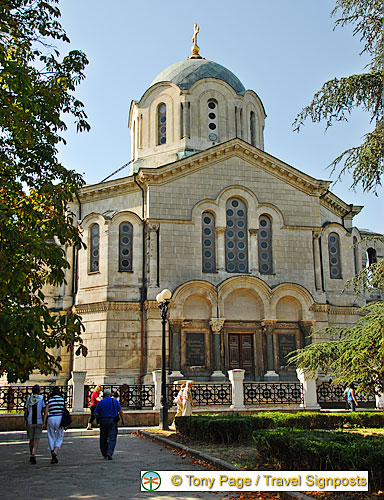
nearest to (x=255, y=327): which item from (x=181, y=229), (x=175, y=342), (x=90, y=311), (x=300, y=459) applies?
(x=175, y=342)

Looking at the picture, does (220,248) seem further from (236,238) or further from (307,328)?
(307,328)

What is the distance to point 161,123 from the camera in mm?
35500

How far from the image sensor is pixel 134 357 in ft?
92.1

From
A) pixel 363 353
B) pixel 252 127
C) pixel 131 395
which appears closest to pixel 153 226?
pixel 131 395

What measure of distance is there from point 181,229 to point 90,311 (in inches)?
241

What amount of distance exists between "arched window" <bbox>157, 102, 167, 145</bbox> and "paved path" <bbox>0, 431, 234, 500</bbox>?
2141 centimetres

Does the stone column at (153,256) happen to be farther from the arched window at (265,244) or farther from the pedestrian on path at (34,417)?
the pedestrian on path at (34,417)

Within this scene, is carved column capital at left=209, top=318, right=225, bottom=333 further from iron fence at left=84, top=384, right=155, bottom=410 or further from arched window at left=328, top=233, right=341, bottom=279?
arched window at left=328, top=233, right=341, bottom=279

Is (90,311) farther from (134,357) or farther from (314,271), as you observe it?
(314,271)

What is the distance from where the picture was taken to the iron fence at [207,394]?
23816 millimetres

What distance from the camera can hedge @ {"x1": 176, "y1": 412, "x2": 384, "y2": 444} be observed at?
15484 millimetres

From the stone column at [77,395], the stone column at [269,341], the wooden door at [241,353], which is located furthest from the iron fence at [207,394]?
the stone column at [77,395]

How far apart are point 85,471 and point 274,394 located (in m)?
13.6

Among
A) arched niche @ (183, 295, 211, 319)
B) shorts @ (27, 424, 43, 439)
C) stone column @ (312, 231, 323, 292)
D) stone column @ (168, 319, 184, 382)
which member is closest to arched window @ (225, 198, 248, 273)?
arched niche @ (183, 295, 211, 319)
